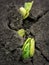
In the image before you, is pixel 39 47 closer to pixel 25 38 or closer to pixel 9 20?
pixel 25 38

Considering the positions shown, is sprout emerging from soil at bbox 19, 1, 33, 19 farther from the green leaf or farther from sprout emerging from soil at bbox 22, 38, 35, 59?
sprout emerging from soil at bbox 22, 38, 35, 59

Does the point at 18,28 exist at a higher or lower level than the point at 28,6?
lower

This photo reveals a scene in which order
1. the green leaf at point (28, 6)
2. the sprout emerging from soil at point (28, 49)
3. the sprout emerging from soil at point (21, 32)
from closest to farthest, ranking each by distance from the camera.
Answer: the sprout emerging from soil at point (28, 49)
the sprout emerging from soil at point (21, 32)
the green leaf at point (28, 6)

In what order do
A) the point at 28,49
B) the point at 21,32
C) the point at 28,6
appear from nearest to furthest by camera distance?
the point at 28,49 < the point at 21,32 < the point at 28,6

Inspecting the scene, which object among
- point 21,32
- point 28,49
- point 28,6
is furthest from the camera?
point 28,6

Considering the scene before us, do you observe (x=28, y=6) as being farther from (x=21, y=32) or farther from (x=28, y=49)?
(x=28, y=49)

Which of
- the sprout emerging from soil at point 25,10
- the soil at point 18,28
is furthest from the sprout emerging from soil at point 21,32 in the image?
the sprout emerging from soil at point 25,10

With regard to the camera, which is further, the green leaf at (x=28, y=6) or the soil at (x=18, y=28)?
the green leaf at (x=28, y=6)

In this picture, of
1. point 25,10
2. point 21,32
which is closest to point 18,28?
point 21,32

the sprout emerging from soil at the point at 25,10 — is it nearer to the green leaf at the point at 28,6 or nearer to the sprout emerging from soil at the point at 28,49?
the green leaf at the point at 28,6

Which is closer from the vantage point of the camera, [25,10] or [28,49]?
[28,49]
